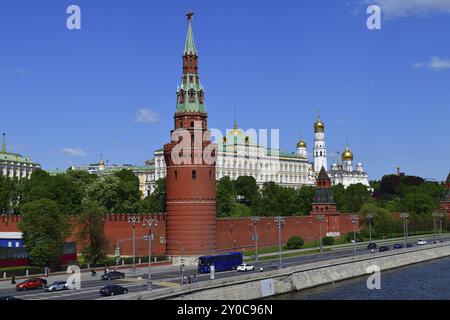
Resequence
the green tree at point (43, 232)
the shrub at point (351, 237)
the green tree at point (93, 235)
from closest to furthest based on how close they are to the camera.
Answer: the green tree at point (43, 232) → the green tree at point (93, 235) → the shrub at point (351, 237)

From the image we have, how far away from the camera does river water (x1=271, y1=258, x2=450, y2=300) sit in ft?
191

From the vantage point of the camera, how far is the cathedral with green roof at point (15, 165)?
572 feet

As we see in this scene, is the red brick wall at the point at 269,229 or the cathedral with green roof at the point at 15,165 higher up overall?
the cathedral with green roof at the point at 15,165

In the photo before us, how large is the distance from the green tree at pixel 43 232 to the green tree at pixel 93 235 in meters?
3.41

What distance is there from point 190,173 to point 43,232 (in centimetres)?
1714

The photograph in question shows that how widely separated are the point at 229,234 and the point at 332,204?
3918 centimetres

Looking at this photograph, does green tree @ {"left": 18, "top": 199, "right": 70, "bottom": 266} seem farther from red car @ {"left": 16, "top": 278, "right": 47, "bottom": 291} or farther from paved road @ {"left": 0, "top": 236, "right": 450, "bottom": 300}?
red car @ {"left": 16, "top": 278, "right": 47, "bottom": 291}

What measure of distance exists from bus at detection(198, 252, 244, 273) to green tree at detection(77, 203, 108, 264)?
1221 cm

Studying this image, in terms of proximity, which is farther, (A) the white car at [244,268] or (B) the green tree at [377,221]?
(B) the green tree at [377,221]

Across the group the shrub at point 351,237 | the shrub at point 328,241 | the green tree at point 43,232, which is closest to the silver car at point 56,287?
the green tree at point 43,232

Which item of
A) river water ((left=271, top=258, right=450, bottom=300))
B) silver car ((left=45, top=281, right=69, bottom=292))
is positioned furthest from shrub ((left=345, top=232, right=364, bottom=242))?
silver car ((left=45, top=281, right=69, bottom=292))

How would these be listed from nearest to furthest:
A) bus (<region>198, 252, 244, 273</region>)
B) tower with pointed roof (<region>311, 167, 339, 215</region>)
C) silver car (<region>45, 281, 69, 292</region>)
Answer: silver car (<region>45, 281, 69, 292</region>) → bus (<region>198, 252, 244, 273</region>) → tower with pointed roof (<region>311, 167, 339, 215</region>)

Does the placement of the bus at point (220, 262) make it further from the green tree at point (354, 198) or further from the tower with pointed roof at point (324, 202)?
the green tree at point (354, 198)
